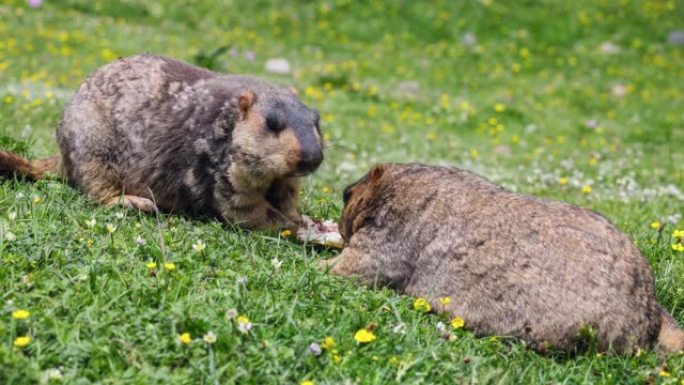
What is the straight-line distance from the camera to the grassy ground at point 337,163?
169 inches

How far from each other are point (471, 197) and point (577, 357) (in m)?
1.32

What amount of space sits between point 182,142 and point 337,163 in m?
4.93

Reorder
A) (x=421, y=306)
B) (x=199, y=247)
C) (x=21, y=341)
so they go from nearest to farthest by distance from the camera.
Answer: (x=21, y=341) → (x=421, y=306) → (x=199, y=247)

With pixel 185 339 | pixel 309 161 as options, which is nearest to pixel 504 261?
pixel 309 161

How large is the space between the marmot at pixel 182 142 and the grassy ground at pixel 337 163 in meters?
0.27

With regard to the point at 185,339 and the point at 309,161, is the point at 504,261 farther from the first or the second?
the point at 185,339

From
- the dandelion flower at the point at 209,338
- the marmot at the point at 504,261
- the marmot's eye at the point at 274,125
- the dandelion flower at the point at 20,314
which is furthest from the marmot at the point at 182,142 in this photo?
the dandelion flower at the point at 20,314

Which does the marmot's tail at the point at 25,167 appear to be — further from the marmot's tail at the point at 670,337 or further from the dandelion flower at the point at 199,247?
the marmot's tail at the point at 670,337

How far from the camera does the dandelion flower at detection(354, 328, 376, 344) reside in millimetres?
4484

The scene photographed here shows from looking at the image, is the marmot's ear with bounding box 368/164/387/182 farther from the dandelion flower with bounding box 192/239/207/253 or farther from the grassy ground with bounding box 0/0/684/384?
the dandelion flower with bounding box 192/239/207/253

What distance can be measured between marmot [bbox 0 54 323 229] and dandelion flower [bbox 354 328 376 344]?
5.41ft

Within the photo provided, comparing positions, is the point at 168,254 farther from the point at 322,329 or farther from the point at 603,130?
the point at 603,130

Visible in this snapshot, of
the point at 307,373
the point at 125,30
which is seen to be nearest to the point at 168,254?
the point at 307,373

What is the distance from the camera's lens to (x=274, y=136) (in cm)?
594
